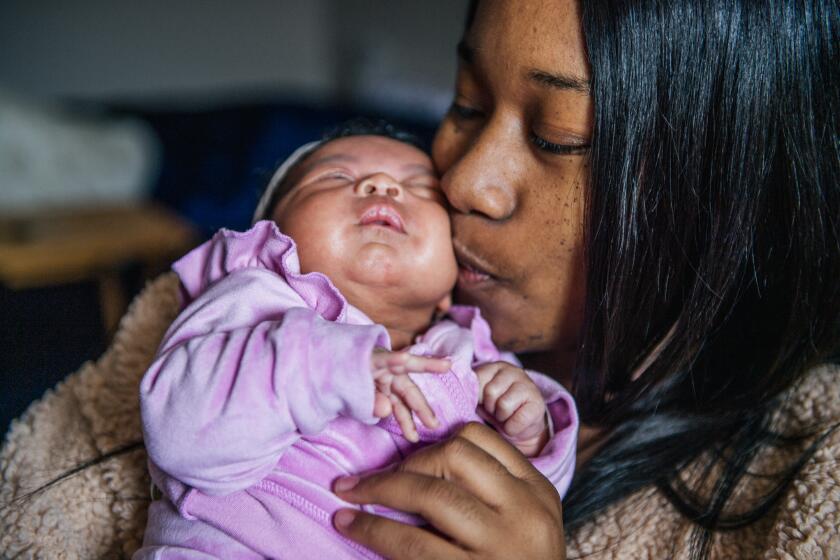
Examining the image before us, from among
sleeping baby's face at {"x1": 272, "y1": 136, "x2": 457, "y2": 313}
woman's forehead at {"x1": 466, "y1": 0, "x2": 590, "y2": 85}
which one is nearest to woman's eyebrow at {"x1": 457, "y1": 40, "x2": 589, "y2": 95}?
woman's forehead at {"x1": 466, "y1": 0, "x2": 590, "y2": 85}

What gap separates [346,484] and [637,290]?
462mm

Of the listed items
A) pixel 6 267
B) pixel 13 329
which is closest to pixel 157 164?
pixel 6 267

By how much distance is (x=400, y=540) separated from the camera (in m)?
0.74

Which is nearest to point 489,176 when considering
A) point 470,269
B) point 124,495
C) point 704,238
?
point 470,269

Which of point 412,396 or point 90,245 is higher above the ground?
point 412,396

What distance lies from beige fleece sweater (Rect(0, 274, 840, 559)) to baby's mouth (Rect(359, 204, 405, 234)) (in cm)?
41

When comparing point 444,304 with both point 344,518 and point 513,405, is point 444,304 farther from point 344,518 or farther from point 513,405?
point 344,518

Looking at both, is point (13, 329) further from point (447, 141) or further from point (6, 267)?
point (6, 267)

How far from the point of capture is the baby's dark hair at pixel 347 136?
1.14 meters

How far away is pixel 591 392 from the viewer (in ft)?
3.54

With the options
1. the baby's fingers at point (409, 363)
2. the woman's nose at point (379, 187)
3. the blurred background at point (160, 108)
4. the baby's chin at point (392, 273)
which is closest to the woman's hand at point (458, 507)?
the baby's fingers at point (409, 363)

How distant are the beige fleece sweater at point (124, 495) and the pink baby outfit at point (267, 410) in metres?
0.12

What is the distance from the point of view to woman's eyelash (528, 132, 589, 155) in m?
0.92

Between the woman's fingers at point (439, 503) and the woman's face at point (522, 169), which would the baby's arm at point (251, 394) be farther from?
the woman's face at point (522, 169)
